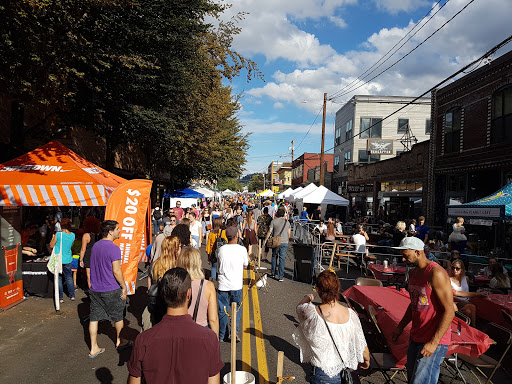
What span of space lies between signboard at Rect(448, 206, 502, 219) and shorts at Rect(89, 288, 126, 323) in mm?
9591

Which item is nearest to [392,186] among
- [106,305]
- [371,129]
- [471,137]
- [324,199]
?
[471,137]

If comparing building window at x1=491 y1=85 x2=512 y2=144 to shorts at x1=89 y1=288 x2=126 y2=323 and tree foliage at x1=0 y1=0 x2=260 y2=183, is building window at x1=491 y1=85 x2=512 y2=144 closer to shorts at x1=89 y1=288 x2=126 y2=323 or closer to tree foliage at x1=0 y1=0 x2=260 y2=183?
tree foliage at x1=0 y1=0 x2=260 y2=183

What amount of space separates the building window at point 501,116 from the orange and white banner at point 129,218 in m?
14.6

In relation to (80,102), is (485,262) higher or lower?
lower

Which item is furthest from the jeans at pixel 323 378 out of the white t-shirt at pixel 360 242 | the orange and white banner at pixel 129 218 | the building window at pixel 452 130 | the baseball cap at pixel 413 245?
the building window at pixel 452 130

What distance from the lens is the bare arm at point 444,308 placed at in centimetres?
349

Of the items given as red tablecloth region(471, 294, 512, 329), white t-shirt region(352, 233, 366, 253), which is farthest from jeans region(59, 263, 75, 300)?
white t-shirt region(352, 233, 366, 253)

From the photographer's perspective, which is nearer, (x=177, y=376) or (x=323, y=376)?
(x=177, y=376)

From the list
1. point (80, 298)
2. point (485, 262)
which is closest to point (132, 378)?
point (80, 298)

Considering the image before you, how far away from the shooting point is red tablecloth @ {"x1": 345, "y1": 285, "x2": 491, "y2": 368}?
4504 mm

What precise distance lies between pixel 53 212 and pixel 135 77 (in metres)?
6.34

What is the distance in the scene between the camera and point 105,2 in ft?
25.0

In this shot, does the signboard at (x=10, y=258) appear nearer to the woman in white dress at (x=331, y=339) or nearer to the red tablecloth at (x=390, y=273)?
the woman in white dress at (x=331, y=339)

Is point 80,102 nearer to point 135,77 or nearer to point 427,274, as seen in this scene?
point 135,77
